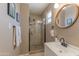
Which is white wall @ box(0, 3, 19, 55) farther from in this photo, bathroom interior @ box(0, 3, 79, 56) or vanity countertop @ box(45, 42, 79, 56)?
vanity countertop @ box(45, 42, 79, 56)

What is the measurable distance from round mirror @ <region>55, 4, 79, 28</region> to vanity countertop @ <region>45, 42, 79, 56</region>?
0.23 meters

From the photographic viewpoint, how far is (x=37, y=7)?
116 centimetres

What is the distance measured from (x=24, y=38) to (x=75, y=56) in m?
0.55

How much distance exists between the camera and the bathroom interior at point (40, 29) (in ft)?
3.68

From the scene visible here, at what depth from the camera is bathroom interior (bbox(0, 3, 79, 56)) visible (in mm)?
1122

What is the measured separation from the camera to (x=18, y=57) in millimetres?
1060

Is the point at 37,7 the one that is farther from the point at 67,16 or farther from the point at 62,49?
the point at 62,49

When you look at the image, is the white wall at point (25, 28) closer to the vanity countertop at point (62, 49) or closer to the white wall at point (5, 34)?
the white wall at point (5, 34)

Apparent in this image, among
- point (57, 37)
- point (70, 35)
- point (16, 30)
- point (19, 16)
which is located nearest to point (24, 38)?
point (16, 30)

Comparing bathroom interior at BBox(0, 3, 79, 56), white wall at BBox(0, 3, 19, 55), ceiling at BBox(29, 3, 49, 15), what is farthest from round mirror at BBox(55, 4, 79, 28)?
white wall at BBox(0, 3, 19, 55)

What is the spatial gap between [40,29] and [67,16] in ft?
1.12

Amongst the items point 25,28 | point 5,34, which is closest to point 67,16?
point 25,28

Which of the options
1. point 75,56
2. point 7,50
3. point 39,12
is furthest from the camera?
point 39,12

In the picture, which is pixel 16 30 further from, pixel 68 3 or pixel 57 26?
pixel 68 3
